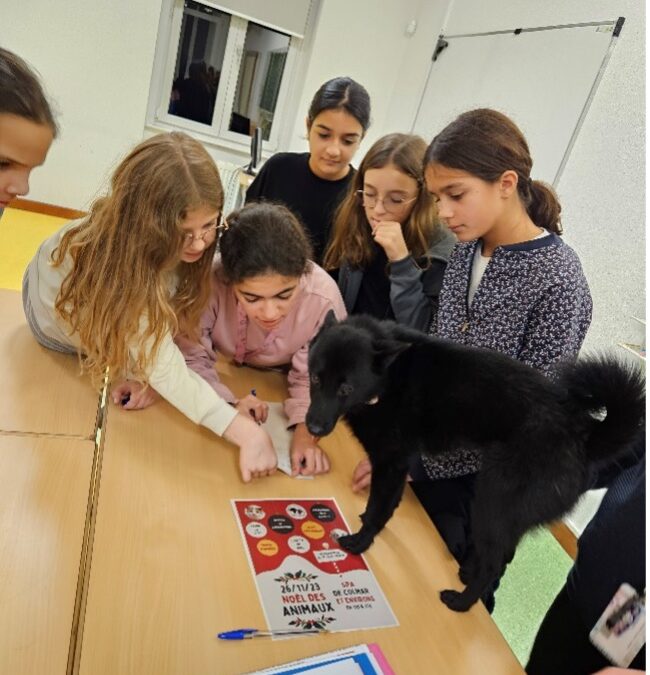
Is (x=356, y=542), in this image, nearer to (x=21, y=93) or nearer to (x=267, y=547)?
(x=267, y=547)

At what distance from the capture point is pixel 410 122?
4.59m

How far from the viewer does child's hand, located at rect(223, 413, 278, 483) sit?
1.06 meters

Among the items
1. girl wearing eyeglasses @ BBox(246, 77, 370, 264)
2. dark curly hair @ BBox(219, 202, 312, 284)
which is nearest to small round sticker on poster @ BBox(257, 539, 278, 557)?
dark curly hair @ BBox(219, 202, 312, 284)

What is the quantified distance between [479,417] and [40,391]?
979mm

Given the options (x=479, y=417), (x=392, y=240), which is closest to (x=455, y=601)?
(x=479, y=417)

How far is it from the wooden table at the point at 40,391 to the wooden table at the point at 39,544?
0.17 ft

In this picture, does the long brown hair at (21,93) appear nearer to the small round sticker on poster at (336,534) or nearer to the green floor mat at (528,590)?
the small round sticker on poster at (336,534)

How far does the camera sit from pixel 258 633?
742 millimetres

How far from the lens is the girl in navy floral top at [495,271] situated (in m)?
1.02

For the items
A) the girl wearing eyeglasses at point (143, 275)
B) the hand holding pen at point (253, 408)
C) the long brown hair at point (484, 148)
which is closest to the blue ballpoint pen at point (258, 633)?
the girl wearing eyeglasses at point (143, 275)

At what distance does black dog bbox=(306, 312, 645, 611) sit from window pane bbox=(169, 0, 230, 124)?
183 inches

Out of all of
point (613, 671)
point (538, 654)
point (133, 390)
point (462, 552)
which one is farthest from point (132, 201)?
point (538, 654)

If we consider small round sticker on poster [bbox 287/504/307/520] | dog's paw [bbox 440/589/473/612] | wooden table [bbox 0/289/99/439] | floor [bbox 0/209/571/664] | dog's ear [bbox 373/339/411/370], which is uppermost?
dog's ear [bbox 373/339/411/370]

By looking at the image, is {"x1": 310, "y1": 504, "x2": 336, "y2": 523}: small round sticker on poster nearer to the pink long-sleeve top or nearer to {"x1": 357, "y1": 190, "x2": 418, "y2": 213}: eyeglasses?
the pink long-sleeve top
